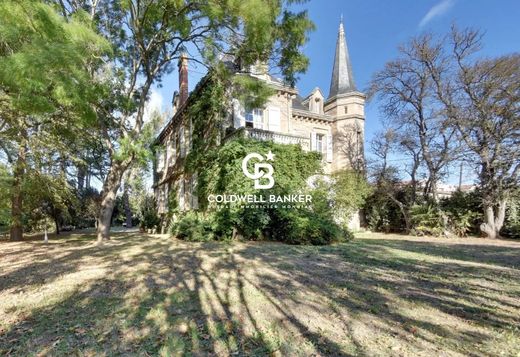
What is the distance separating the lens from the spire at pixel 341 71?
21078 millimetres

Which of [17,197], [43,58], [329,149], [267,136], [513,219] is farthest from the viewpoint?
[329,149]

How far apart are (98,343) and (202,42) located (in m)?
10.1

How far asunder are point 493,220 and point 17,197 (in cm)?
2148

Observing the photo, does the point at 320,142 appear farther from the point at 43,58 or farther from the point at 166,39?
the point at 43,58

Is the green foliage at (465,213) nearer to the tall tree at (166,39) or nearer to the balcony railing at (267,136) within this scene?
the balcony railing at (267,136)

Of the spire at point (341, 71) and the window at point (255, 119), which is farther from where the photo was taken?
the spire at point (341, 71)

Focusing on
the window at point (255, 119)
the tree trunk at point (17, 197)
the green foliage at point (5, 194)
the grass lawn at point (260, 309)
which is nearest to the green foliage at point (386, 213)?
the window at point (255, 119)

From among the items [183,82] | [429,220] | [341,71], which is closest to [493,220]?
[429,220]

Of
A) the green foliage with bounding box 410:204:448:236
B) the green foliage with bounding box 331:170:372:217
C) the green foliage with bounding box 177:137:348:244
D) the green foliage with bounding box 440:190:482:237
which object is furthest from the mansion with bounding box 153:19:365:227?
the green foliage with bounding box 440:190:482:237

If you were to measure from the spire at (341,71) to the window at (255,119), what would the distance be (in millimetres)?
8853

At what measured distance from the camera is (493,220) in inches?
537

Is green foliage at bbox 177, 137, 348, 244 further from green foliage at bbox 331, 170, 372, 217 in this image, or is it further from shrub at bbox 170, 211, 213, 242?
green foliage at bbox 331, 170, 372, 217

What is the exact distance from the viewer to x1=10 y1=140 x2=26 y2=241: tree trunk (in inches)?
408

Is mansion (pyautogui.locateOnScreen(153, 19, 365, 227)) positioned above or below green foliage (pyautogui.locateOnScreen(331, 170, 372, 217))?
above
